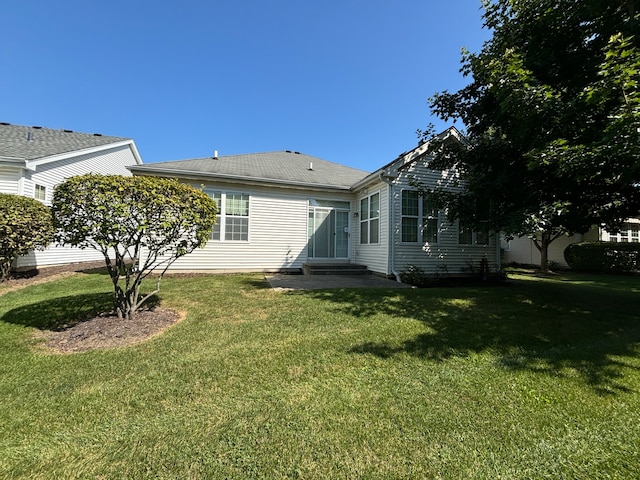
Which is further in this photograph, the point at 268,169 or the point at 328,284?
the point at 268,169

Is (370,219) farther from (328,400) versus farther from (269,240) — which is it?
(328,400)

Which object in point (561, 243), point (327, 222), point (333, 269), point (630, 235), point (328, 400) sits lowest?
point (328, 400)

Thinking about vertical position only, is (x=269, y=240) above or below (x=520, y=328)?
above

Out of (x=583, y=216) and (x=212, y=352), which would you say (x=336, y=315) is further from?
(x=583, y=216)

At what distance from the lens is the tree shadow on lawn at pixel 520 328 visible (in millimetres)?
3377

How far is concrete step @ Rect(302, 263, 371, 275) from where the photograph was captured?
10.1m

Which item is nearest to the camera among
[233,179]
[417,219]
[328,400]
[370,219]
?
[328,400]

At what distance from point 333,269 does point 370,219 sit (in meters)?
2.33

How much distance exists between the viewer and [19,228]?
7574 millimetres

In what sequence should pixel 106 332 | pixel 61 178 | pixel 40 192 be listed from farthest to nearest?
pixel 61 178 → pixel 40 192 → pixel 106 332

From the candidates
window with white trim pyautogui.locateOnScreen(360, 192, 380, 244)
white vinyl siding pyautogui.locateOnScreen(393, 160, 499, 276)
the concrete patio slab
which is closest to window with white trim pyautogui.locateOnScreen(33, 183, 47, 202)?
the concrete patio slab

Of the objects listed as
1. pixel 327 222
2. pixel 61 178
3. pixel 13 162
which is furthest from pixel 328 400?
pixel 61 178

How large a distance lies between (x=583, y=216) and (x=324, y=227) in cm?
770

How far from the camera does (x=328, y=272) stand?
1006cm
